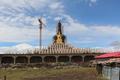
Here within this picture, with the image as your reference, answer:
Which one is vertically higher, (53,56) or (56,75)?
(53,56)

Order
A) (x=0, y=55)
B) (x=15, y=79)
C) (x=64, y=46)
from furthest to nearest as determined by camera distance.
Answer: (x=64, y=46) < (x=0, y=55) < (x=15, y=79)

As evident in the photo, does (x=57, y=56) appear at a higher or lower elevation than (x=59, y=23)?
lower

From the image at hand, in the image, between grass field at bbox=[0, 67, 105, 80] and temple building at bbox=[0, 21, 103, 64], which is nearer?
grass field at bbox=[0, 67, 105, 80]

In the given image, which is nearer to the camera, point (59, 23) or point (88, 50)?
point (88, 50)

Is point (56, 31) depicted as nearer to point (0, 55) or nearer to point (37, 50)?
point (37, 50)

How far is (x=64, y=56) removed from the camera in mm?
94312

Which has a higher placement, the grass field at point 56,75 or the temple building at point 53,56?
the temple building at point 53,56

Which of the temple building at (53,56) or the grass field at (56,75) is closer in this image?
the grass field at (56,75)

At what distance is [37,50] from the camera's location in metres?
95.5

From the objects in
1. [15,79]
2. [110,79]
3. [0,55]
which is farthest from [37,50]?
[110,79]

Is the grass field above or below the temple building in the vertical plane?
below

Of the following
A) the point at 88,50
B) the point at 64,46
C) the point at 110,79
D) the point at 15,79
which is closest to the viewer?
the point at 110,79

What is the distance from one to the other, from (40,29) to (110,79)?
74163 mm

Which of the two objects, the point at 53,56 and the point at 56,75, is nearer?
the point at 56,75
